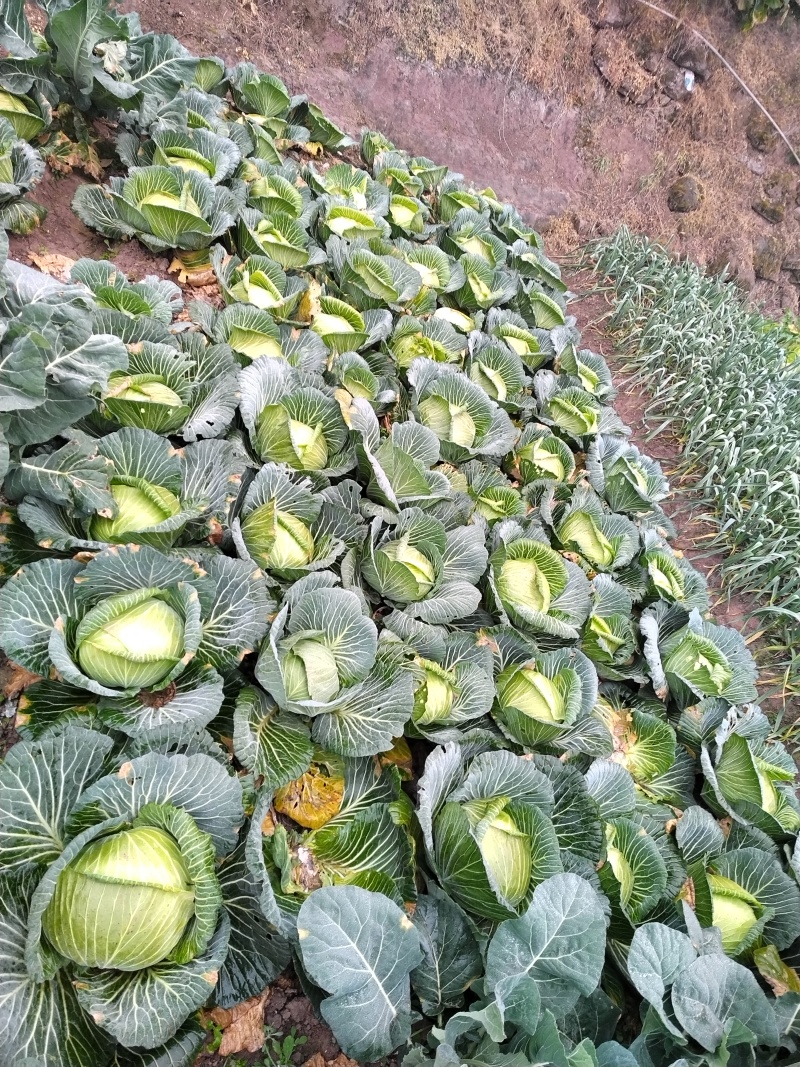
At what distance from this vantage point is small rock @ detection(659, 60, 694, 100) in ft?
37.0

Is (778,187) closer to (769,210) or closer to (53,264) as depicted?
(769,210)

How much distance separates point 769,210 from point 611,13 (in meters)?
4.37

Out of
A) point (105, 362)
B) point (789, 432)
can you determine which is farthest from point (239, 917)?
point (789, 432)

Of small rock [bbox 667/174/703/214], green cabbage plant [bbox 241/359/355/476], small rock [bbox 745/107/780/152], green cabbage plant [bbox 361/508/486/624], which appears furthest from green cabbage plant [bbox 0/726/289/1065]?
small rock [bbox 745/107/780/152]

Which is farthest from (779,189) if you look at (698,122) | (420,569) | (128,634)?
(128,634)

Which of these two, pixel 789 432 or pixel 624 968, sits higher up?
pixel 789 432

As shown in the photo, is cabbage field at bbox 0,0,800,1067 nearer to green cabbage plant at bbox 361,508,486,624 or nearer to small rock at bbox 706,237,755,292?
green cabbage plant at bbox 361,508,486,624

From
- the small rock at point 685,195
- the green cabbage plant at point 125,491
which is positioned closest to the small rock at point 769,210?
the small rock at point 685,195

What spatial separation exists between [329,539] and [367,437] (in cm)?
58

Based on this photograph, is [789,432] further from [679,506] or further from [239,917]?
[239,917]

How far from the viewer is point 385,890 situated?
2.01 m

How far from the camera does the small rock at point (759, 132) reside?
11.7 metres

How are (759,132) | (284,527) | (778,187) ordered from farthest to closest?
(778,187)
(759,132)
(284,527)

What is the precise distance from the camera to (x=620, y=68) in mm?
10898
